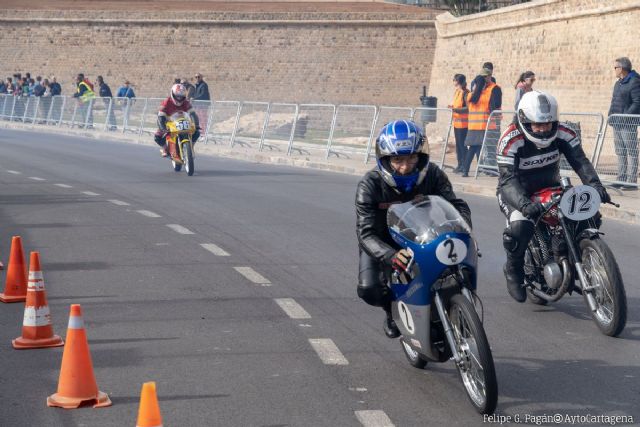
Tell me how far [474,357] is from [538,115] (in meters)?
3.40

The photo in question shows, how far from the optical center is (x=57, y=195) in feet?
59.4

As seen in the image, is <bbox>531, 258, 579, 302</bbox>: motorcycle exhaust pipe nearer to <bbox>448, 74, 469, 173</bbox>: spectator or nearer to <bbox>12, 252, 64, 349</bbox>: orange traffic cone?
<bbox>12, 252, 64, 349</bbox>: orange traffic cone

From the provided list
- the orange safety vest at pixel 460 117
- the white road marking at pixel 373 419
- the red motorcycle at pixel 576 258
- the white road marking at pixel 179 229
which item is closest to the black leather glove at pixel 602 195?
the red motorcycle at pixel 576 258

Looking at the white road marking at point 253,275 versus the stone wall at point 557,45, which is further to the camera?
the stone wall at point 557,45

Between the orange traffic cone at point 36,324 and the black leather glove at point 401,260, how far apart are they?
2548 mm

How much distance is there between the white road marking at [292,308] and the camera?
8.62m

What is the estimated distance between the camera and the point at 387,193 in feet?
22.6

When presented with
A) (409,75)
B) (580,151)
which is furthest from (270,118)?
(409,75)

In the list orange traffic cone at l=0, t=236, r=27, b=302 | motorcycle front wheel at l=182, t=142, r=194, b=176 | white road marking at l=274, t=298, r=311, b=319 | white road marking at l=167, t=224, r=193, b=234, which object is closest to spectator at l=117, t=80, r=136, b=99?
motorcycle front wheel at l=182, t=142, r=194, b=176

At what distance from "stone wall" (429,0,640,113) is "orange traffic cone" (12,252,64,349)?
2787cm

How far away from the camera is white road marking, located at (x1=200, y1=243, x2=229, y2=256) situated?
38.9 feet

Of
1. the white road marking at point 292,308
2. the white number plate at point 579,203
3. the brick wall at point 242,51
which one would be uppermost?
the brick wall at point 242,51

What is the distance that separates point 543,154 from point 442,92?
145 feet

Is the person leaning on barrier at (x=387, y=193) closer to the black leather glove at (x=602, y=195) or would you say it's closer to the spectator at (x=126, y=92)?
the black leather glove at (x=602, y=195)
